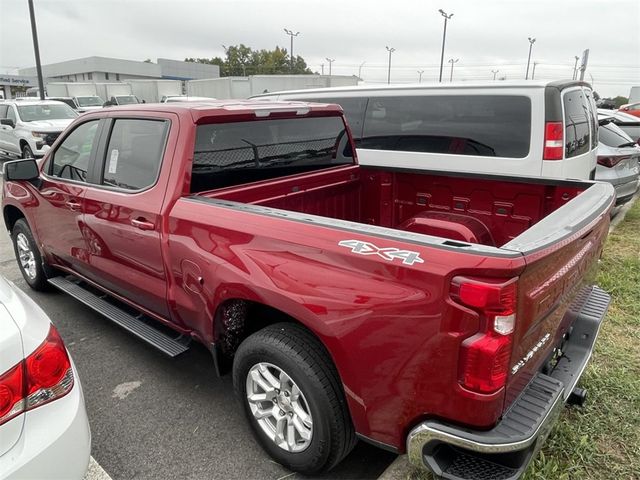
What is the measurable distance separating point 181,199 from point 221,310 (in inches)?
26.8

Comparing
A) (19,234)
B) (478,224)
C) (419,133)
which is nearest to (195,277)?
(478,224)

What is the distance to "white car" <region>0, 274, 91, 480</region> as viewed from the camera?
64.2 inches

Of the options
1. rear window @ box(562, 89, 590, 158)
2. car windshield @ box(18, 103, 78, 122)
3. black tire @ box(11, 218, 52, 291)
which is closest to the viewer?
black tire @ box(11, 218, 52, 291)

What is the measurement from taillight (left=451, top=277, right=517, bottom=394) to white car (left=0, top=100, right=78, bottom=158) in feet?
42.2

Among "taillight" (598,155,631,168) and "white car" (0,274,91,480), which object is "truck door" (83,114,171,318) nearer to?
"white car" (0,274,91,480)

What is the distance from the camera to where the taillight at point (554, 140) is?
4789mm

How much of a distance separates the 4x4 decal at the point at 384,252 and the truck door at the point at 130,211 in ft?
4.62

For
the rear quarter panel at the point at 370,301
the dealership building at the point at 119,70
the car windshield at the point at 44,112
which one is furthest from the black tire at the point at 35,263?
the dealership building at the point at 119,70

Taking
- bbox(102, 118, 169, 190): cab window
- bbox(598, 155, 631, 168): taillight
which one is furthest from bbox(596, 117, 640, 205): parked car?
bbox(102, 118, 169, 190): cab window

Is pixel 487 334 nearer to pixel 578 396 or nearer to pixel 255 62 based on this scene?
pixel 578 396

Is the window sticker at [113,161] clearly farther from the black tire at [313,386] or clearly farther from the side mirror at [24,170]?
the black tire at [313,386]

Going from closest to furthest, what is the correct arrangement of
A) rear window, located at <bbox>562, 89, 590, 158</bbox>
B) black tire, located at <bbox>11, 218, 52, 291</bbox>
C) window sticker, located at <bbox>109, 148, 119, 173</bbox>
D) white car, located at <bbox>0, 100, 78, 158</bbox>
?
window sticker, located at <bbox>109, 148, 119, 173</bbox>
black tire, located at <bbox>11, 218, 52, 291</bbox>
rear window, located at <bbox>562, 89, 590, 158</bbox>
white car, located at <bbox>0, 100, 78, 158</bbox>

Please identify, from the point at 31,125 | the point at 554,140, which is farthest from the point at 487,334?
the point at 31,125

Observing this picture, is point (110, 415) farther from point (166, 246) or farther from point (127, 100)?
point (127, 100)
